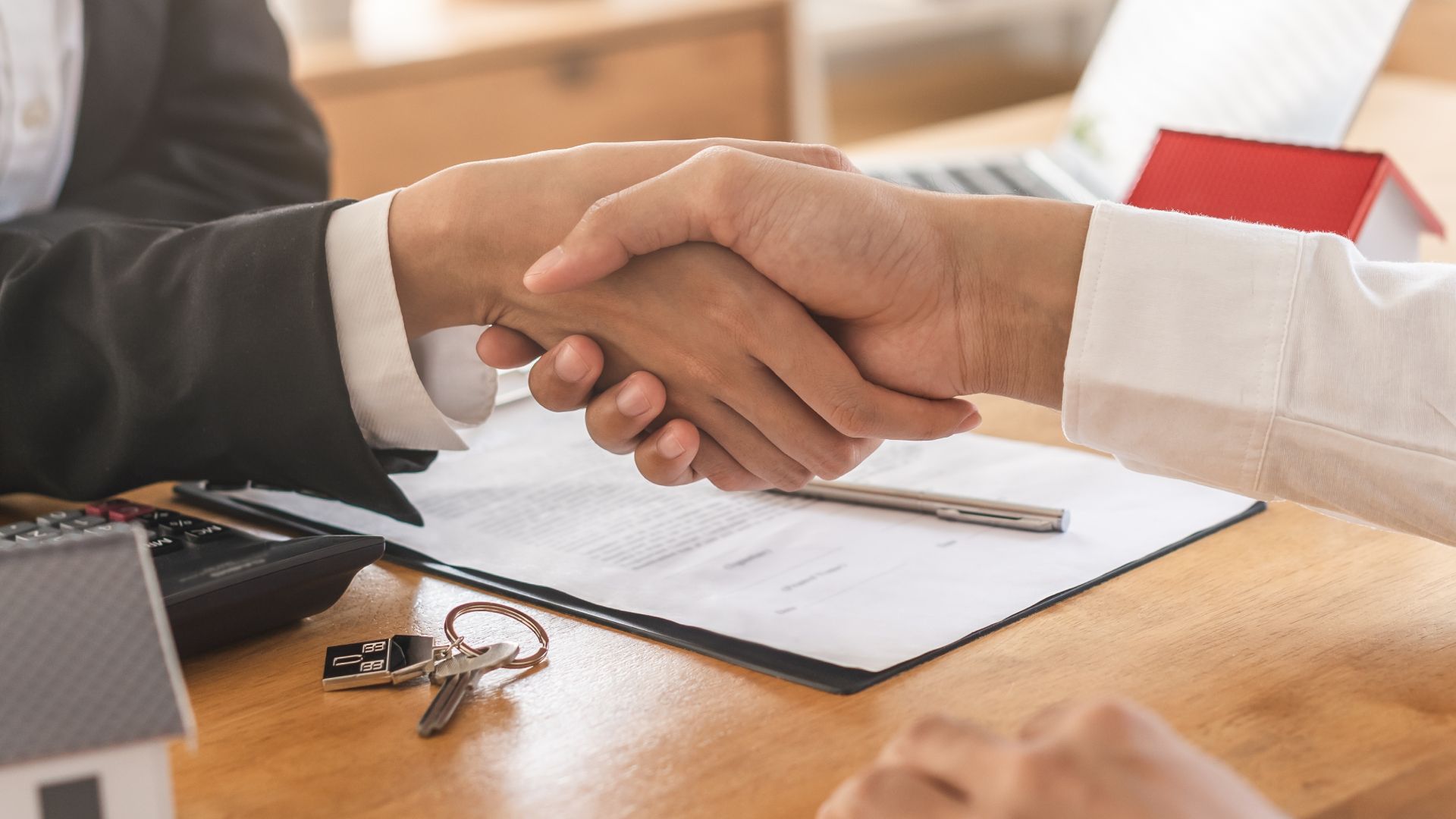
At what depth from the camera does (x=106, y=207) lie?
1103 mm

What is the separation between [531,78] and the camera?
2.17m

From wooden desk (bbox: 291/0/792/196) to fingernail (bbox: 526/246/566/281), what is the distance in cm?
137

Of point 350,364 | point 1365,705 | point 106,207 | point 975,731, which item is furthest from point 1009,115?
point 975,731

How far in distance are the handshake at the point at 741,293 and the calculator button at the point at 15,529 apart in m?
0.22

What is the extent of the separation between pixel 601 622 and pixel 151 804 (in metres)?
0.22

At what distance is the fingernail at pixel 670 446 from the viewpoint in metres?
0.74

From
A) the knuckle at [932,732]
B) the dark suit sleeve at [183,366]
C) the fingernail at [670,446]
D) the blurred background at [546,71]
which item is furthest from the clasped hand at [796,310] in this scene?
the blurred background at [546,71]

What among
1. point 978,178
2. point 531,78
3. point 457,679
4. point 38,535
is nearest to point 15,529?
point 38,535

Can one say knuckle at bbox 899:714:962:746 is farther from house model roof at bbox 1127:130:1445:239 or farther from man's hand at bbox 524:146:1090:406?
house model roof at bbox 1127:130:1445:239

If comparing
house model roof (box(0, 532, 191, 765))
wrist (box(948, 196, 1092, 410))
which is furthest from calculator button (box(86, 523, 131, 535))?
wrist (box(948, 196, 1092, 410))

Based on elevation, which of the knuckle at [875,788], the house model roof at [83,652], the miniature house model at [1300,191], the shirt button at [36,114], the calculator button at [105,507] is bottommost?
the calculator button at [105,507]

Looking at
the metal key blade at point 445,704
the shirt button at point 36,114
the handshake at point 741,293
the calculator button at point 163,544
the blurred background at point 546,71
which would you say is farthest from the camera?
the blurred background at point 546,71

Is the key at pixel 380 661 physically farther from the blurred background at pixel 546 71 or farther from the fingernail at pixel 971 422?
the blurred background at pixel 546 71

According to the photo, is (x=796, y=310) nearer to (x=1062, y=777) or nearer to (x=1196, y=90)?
(x=1062, y=777)
